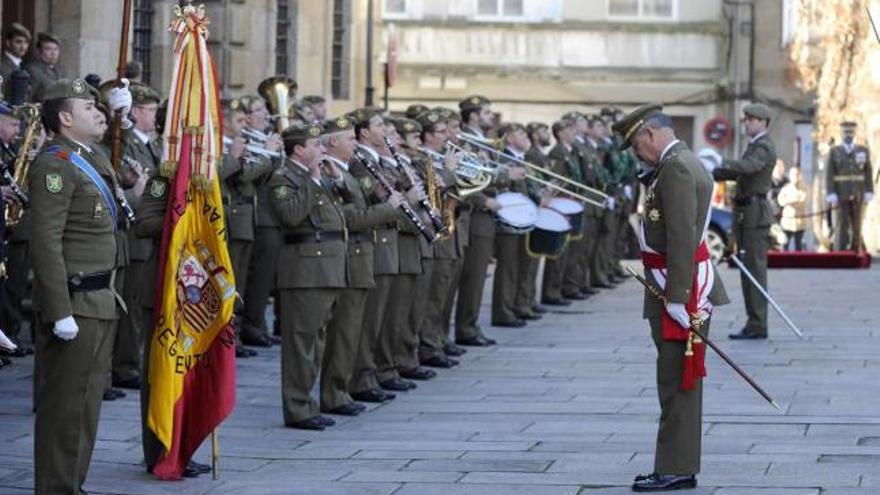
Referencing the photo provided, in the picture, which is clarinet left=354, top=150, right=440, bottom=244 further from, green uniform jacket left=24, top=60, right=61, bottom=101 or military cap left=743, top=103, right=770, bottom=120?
military cap left=743, top=103, right=770, bottom=120

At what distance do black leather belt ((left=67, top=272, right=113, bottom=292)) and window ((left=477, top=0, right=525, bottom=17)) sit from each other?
37.2m

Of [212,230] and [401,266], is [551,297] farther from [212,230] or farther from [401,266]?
[212,230]

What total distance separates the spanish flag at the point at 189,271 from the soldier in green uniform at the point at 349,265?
1996mm

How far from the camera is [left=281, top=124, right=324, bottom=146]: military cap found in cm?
1419

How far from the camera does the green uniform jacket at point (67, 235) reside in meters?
10.8

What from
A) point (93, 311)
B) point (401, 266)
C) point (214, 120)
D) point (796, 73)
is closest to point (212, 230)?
point (214, 120)

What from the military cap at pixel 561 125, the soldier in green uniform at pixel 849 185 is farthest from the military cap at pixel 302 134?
the soldier in green uniform at pixel 849 185

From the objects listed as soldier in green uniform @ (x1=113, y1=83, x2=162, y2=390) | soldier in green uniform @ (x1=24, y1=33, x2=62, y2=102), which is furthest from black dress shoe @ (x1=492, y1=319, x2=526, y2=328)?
soldier in green uniform @ (x1=113, y1=83, x2=162, y2=390)

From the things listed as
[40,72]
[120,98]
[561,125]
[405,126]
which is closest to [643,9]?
→ [561,125]

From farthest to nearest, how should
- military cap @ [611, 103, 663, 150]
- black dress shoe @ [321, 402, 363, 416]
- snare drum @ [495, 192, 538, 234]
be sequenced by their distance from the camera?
1. snare drum @ [495, 192, 538, 234]
2. black dress shoe @ [321, 402, 363, 416]
3. military cap @ [611, 103, 663, 150]

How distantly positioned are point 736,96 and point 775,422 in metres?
33.7

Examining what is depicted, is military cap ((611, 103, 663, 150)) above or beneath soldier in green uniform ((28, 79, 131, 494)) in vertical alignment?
above

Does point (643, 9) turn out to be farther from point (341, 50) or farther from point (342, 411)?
point (342, 411)

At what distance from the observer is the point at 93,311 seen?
11.1 meters
